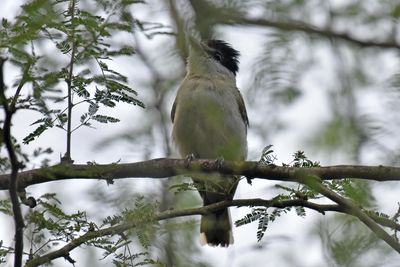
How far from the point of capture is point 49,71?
4211 mm

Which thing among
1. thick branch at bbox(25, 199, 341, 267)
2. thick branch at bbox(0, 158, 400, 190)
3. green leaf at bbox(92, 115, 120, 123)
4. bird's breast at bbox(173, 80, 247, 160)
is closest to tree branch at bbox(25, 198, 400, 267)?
thick branch at bbox(25, 199, 341, 267)

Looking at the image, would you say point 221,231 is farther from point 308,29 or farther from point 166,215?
point 308,29

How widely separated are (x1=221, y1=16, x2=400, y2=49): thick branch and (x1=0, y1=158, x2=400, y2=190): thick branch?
209cm

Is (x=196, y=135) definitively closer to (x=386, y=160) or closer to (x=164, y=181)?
(x=164, y=181)

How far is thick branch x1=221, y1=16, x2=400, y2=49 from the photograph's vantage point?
1.91 metres

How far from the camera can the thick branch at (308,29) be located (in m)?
1.91

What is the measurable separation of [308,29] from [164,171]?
10.6 feet

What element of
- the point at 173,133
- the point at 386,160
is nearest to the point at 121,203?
the point at 386,160

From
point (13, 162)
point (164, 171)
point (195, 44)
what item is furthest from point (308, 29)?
point (164, 171)

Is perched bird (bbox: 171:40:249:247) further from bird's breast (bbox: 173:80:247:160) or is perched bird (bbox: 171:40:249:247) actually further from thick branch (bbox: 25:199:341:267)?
thick branch (bbox: 25:199:341:267)

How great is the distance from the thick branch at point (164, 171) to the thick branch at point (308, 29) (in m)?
2.09

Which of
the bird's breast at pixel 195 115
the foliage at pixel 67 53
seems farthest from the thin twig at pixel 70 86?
the bird's breast at pixel 195 115

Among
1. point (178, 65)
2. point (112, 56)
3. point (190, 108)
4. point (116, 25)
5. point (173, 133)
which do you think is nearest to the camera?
point (178, 65)

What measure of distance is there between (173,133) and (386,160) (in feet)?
18.3
